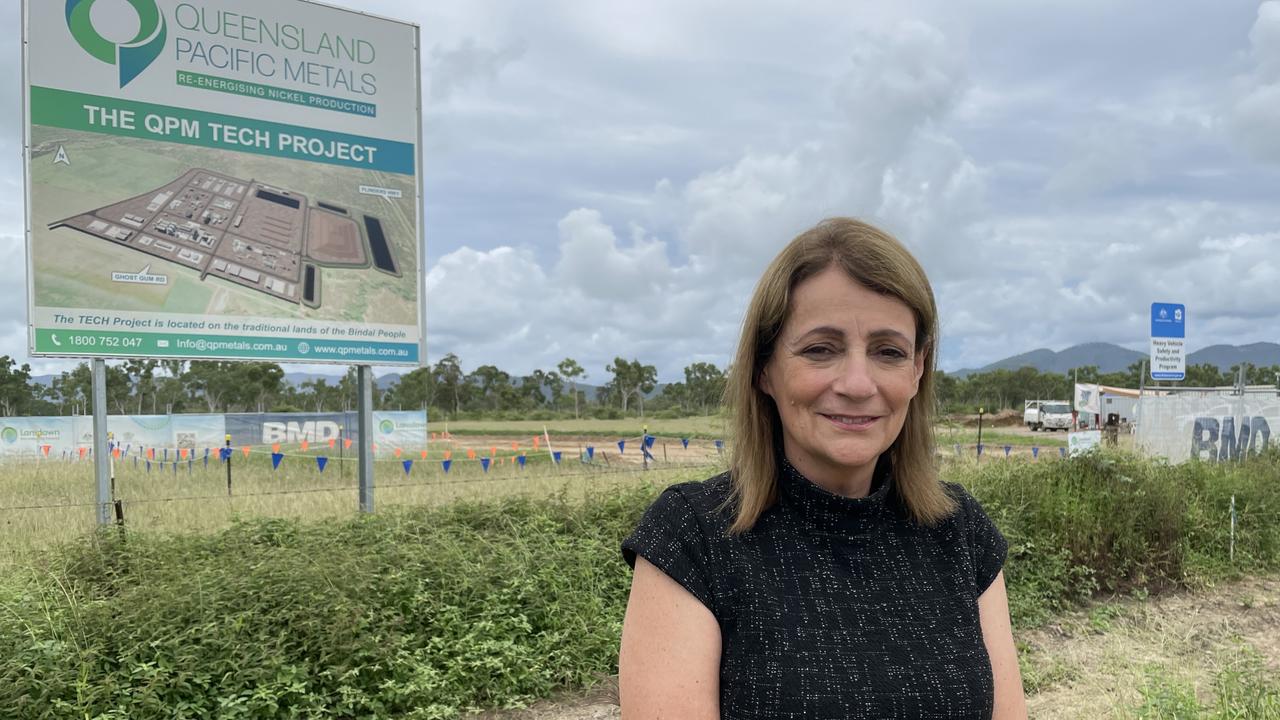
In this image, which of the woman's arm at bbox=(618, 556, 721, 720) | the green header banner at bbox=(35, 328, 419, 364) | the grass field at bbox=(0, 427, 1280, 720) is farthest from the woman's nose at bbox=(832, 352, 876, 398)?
the green header banner at bbox=(35, 328, 419, 364)

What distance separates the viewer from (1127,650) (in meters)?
5.75

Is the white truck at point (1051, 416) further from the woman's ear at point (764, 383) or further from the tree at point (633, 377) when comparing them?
the woman's ear at point (764, 383)

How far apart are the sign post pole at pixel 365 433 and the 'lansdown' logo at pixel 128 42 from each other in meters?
2.77

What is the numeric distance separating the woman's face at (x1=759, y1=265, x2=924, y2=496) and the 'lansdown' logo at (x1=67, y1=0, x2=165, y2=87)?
21.2 feet

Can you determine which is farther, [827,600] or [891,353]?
[891,353]

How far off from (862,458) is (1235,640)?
6060mm

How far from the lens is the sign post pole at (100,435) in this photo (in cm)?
640

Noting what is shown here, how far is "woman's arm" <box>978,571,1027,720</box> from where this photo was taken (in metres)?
1.77

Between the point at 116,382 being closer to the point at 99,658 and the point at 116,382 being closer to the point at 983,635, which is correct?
the point at 99,658

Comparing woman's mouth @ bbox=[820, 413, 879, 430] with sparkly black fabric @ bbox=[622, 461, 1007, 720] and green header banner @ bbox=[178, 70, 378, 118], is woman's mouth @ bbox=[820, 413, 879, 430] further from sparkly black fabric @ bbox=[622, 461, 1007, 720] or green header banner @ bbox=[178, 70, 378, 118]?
green header banner @ bbox=[178, 70, 378, 118]

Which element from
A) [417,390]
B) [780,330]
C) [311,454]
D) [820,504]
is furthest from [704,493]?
[417,390]

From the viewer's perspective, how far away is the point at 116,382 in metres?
21.8

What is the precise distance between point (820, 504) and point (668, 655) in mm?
430

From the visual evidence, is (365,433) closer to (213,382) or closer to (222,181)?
(222,181)
